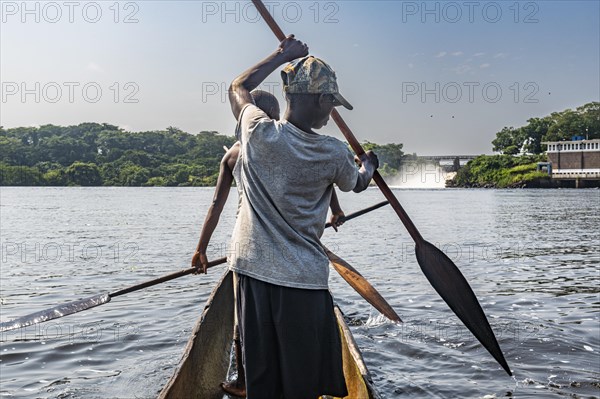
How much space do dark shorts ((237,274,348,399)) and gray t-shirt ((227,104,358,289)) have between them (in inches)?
2.7

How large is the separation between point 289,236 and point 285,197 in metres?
0.17

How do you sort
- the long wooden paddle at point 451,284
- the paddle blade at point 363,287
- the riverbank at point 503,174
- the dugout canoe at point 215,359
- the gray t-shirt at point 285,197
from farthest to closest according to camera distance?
the riverbank at point 503,174 → the paddle blade at point 363,287 → the long wooden paddle at point 451,284 → the dugout canoe at point 215,359 → the gray t-shirt at point 285,197

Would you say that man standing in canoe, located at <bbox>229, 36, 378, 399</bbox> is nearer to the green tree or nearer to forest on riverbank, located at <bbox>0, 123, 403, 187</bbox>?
forest on riverbank, located at <bbox>0, 123, 403, 187</bbox>

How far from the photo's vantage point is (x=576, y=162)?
79.4 metres

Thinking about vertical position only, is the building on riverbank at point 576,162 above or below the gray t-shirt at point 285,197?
above

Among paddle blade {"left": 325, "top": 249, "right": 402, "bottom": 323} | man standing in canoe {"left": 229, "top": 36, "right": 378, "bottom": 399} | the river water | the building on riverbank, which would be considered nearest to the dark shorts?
man standing in canoe {"left": 229, "top": 36, "right": 378, "bottom": 399}

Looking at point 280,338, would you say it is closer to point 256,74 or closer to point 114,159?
point 256,74

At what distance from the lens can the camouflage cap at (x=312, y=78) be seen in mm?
2479

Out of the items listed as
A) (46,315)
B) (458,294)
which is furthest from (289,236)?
(46,315)

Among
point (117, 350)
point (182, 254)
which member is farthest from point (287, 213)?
point (182, 254)

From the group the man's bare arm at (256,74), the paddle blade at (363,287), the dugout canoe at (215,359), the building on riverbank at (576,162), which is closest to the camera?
the man's bare arm at (256,74)

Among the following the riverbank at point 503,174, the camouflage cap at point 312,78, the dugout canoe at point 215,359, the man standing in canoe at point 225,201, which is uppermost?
the riverbank at point 503,174

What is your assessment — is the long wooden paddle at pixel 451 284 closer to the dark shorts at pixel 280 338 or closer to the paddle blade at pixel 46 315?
the dark shorts at pixel 280 338

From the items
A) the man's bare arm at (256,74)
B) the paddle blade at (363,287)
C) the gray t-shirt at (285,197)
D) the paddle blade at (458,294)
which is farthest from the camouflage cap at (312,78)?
the paddle blade at (363,287)
